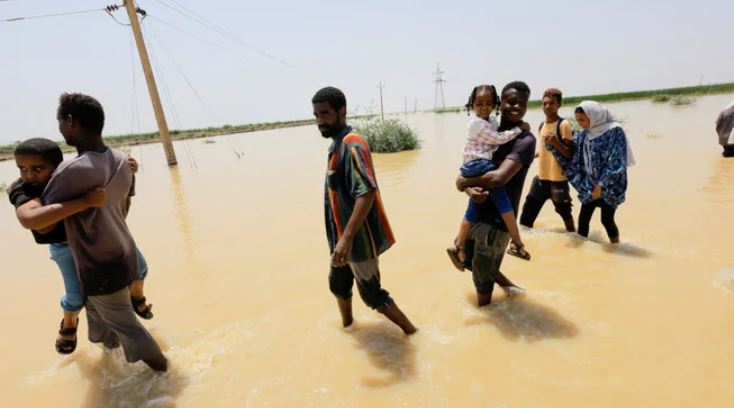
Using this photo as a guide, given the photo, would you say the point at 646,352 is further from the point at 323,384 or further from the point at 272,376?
the point at 272,376

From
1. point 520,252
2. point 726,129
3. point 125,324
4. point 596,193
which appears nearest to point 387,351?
point 520,252

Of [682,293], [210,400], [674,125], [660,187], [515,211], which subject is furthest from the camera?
[674,125]

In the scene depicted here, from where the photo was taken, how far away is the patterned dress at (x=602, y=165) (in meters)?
3.57

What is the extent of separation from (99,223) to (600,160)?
13.1 ft

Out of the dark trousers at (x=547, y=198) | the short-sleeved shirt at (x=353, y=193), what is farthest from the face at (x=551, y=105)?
the short-sleeved shirt at (x=353, y=193)

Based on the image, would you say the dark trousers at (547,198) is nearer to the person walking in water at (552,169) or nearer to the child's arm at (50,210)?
the person walking in water at (552,169)

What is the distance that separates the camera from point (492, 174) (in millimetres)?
2371

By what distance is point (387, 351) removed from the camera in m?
2.48

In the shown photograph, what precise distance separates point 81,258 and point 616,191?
163 inches

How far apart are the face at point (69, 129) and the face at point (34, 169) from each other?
0.55 feet

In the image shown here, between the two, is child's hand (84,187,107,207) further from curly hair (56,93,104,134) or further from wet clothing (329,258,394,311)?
wet clothing (329,258,394,311)

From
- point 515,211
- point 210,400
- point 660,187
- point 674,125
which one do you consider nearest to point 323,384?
point 210,400

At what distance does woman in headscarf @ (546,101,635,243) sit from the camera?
358 cm

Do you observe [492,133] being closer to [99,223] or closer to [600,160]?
[600,160]
